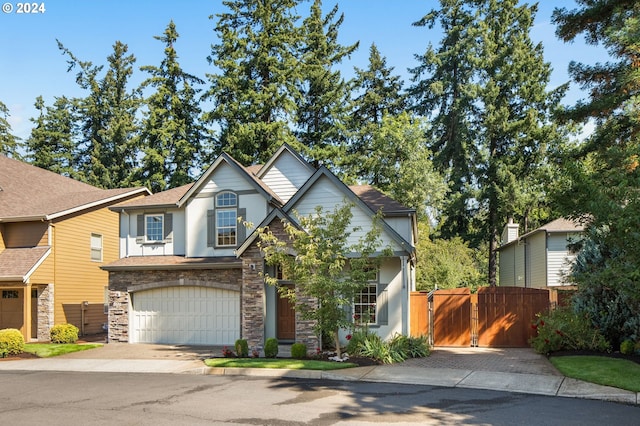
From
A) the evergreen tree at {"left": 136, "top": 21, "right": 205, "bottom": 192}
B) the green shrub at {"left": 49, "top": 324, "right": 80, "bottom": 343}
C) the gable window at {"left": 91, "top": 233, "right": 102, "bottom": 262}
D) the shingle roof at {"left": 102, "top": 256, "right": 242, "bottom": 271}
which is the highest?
the evergreen tree at {"left": 136, "top": 21, "right": 205, "bottom": 192}

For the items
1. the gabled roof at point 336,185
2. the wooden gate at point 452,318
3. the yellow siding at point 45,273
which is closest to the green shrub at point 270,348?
the gabled roof at point 336,185

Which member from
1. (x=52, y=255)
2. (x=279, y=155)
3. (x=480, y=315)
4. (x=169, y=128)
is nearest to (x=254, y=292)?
(x=279, y=155)

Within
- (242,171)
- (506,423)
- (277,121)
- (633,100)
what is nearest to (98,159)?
(277,121)

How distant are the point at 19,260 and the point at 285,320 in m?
12.1

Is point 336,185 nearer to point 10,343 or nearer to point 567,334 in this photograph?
point 567,334

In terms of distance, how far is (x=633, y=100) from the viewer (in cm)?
1838

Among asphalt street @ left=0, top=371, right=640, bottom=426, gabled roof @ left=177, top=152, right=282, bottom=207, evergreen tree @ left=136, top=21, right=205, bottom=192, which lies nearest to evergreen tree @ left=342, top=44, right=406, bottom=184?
evergreen tree @ left=136, top=21, right=205, bottom=192

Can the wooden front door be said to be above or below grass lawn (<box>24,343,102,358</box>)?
above

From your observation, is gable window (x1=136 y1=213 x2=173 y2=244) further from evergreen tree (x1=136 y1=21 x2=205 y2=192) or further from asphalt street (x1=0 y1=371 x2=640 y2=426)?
evergreen tree (x1=136 y1=21 x2=205 y2=192)

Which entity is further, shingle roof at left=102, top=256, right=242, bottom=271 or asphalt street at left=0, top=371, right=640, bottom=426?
shingle roof at left=102, top=256, right=242, bottom=271

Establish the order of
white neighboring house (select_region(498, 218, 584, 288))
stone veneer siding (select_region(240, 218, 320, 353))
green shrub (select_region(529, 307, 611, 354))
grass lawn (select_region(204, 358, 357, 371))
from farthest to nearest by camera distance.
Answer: white neighboring house (select_region(498, 218, 584, 288))
stone veneer siding (select_region(240, 218, 320, 353))
green shrub (select_region(529, 307, 611, 354))
grass lawn (select_region(204, 358, 357, 371))

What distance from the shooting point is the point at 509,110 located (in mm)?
40344

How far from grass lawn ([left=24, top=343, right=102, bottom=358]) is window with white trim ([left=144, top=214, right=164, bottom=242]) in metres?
4.89

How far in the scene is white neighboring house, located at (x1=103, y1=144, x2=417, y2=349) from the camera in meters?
21.0
